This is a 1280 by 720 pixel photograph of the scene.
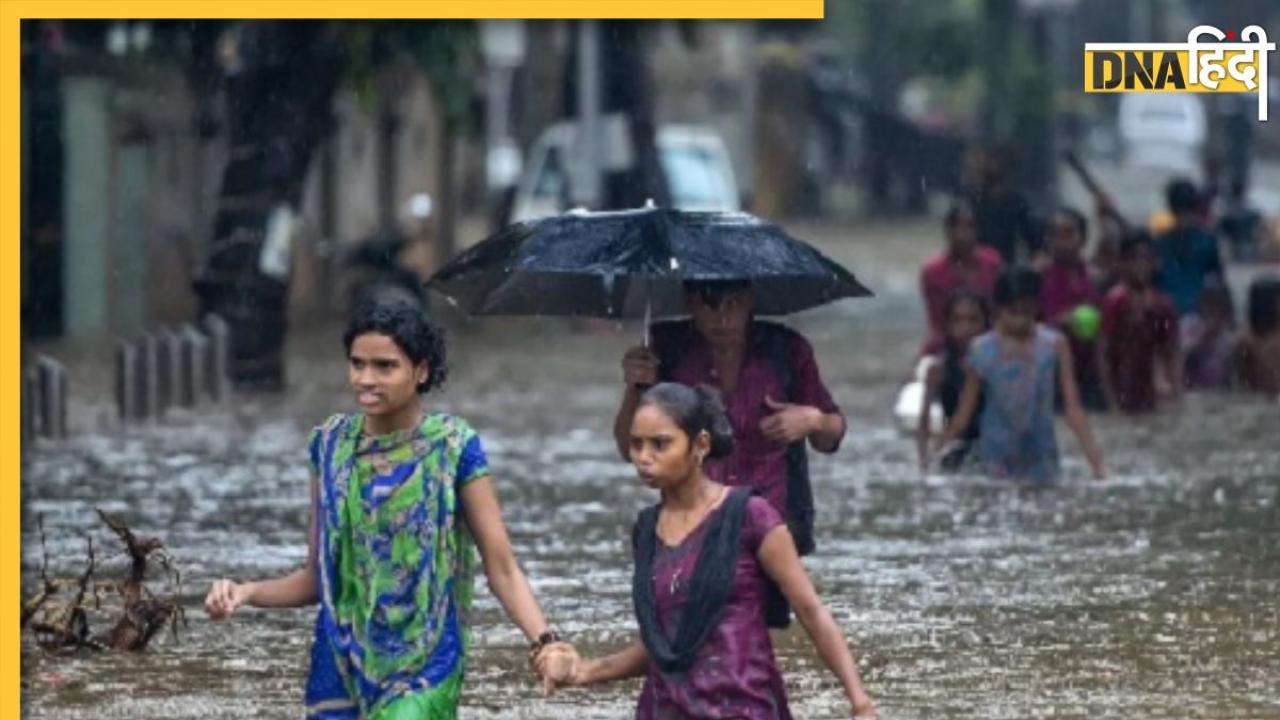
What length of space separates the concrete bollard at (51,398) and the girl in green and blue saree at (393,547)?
1178 centimetres

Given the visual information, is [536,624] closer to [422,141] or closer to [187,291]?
[187,291]

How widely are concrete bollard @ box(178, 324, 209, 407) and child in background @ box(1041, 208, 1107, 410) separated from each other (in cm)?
513

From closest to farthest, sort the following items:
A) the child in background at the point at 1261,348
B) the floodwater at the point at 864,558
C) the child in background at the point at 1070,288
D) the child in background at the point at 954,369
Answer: the floodwater at the point at 864,558 < the child in background at the point at 954,369 < the child in background at the point at 1070,288 < the child in background at the point at 1261,348

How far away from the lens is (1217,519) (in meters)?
15.0

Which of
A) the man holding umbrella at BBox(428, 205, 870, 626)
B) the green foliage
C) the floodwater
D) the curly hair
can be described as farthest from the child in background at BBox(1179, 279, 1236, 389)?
the curly hair

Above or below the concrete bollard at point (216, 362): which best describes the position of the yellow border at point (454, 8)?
above

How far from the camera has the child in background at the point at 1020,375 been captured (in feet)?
50.7

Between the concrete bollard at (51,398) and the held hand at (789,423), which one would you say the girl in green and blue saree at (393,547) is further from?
the concrete bollard at (51,398)

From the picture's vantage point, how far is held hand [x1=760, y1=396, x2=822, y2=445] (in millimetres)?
8992

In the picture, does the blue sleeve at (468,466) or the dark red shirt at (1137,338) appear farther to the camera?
the dark red shirt at (1137,338)

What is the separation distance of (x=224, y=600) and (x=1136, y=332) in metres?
13.8

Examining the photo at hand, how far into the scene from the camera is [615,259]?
30.0 ft

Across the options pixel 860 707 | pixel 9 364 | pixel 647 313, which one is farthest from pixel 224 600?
pixel 9 364

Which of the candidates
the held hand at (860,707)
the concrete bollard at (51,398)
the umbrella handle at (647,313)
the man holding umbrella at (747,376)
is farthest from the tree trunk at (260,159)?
the held hand at (860,707)
